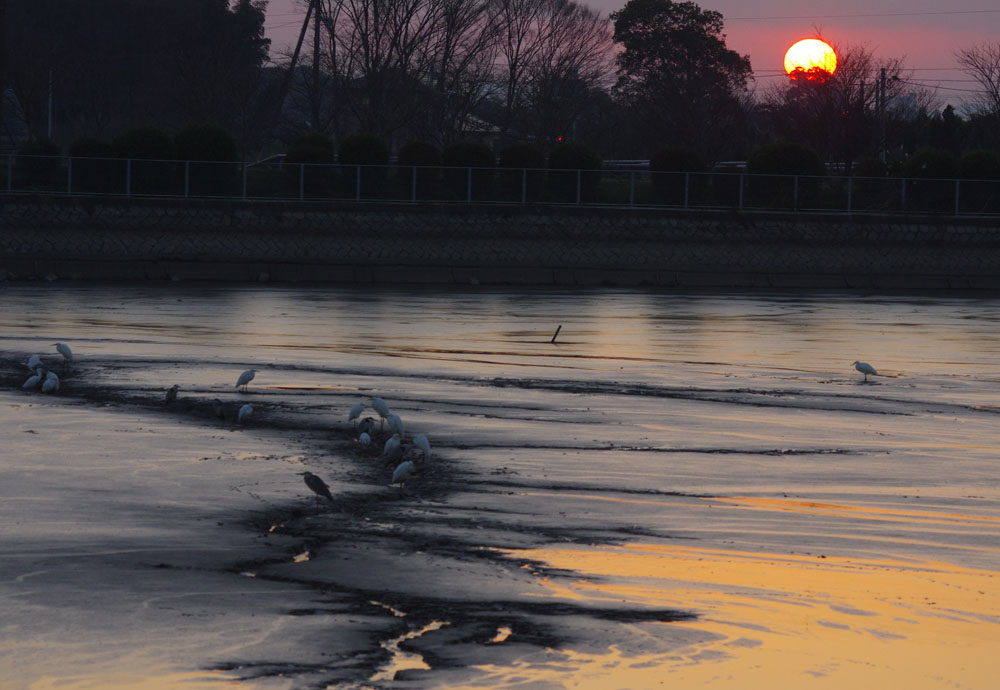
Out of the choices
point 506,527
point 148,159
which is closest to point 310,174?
point 148,159

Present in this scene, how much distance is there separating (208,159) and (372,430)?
3397 cm

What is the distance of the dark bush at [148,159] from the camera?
43.8m

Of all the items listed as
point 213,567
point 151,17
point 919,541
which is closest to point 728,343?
point 919,541

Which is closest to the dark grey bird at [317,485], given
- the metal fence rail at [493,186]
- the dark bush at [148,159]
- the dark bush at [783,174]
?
the metal fence rail at [493,186]

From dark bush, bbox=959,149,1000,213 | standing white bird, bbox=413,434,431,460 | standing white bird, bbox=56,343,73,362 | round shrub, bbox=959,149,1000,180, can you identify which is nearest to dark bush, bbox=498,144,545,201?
dark bush, bbox=959,149,1000,213

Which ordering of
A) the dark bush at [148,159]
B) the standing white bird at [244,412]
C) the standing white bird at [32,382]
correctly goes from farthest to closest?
the dark bush at [148,159], the standing white bird at [32,382], the standing white bird at [244,412]

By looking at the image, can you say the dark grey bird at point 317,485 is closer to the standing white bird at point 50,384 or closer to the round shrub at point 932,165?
the standing white bird at point 50,384

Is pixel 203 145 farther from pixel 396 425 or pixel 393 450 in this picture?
pixel 393 450

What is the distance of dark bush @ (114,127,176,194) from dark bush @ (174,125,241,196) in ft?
1.37

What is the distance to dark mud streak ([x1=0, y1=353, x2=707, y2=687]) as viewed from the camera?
6.71 metres

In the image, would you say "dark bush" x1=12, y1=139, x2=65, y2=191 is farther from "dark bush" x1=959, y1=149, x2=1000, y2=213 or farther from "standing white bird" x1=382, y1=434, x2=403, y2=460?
"standing white bird" x1=382, y1=434, x2=403, y2=460

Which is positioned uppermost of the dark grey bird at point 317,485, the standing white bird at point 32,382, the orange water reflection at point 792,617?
the dark grey bird at point 317,485

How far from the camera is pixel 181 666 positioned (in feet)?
20.7

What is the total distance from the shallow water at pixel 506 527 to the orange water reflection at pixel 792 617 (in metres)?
0.02
